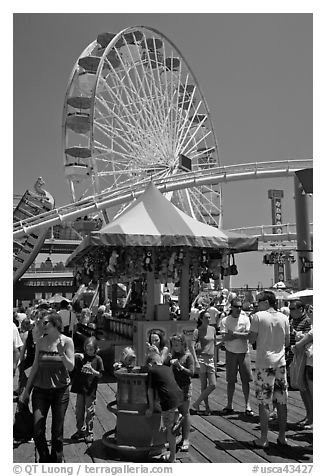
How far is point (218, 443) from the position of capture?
5172 millimetres

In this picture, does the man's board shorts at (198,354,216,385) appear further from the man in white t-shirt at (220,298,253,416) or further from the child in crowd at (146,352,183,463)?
the child in crowd at (146,352,183,463)

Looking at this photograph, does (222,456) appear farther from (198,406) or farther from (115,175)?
(115,175)

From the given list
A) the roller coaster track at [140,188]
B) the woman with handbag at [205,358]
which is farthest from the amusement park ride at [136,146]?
the woman with handbag at [205,358]

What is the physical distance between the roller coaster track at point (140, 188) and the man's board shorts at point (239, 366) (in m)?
18.0

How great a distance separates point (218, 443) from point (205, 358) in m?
1.50

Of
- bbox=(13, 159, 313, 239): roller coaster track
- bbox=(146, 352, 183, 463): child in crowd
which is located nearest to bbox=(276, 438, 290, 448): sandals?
bbox=(146, 352, 183, 463): child in crowd

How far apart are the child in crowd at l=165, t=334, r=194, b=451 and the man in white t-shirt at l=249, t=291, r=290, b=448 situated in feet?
2.15

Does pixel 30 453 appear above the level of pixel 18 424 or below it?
below
